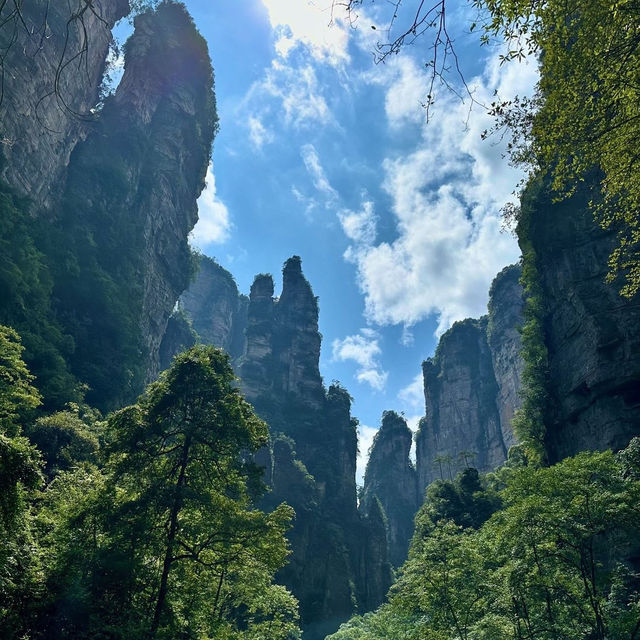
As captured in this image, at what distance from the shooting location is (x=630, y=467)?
13.6m

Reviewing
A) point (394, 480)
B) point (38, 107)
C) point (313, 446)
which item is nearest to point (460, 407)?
point (394, 480)

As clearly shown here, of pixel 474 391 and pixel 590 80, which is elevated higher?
pixel 474 391

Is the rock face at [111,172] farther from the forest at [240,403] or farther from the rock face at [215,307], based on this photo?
the rock face at [215,307]

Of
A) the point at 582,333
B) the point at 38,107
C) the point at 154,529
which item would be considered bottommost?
the point at 154,529

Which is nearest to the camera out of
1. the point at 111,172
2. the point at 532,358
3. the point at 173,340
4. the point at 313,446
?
the point at 532,358

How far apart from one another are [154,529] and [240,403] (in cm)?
410

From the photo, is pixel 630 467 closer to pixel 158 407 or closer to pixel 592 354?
pixel 592 354

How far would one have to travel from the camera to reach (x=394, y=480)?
83812mm

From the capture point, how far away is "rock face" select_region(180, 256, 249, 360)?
94.2 meters

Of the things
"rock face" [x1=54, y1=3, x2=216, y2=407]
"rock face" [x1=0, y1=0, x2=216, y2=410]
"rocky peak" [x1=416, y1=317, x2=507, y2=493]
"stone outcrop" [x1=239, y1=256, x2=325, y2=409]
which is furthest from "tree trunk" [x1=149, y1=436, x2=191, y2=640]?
"rocky peak" [x1=416, y1=317, x2=507, y2=493]

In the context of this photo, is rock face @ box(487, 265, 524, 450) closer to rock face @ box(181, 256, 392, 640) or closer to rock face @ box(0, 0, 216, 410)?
rock face @ box(181, 256, 392, 640)

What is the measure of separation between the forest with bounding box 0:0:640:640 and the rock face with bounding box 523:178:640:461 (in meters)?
0.15

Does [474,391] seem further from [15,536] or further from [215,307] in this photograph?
[15,536]

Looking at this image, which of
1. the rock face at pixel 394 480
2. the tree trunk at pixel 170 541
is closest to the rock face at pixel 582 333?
the tree trunk at pixel 170 541
